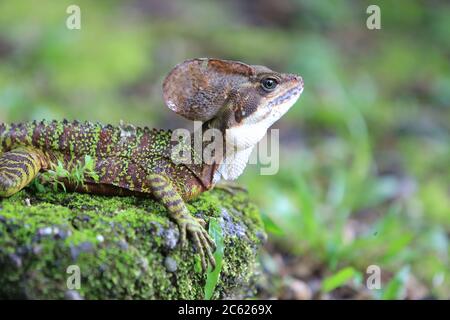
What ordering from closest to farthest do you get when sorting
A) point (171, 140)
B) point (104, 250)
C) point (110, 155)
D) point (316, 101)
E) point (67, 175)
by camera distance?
1. point (104, 250)
2. point (67, 175)
3. point (110, 155)
4. point (171, 140)
5. point (316, 101)

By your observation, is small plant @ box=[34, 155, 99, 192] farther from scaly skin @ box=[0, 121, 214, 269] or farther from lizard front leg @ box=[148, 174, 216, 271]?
lizard front leg @ box=[148, 174, 216, 271]

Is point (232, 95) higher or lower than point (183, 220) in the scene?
higher

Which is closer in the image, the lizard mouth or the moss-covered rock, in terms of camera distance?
the moss-covered rock

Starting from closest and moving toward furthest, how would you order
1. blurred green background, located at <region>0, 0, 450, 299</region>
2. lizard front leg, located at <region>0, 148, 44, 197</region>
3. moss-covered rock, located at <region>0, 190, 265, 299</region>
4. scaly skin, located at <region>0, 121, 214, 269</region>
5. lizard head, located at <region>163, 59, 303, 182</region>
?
moss-covered rock, located at <region>0, 190, 265, 299</region> → lizard front leg, located at <region>0, 148, 44, 197</region> → scaly skin, located at <region>0, 121, 214, 269</region> → lizard head, located at <region>163, 59, 303, 182</region> → blurred green background, located at <region>0, 0, 450, 299</region>

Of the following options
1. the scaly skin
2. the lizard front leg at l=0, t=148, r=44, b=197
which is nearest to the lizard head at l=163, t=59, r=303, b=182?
the scaly skin

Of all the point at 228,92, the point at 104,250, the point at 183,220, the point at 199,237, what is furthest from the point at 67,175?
the point at 228,92

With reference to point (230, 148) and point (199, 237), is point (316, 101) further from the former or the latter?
point (199, 237)

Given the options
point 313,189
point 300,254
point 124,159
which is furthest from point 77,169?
point 313,189
